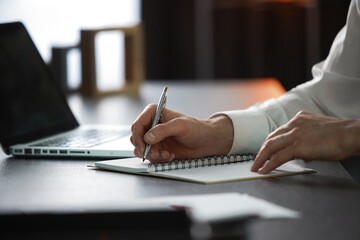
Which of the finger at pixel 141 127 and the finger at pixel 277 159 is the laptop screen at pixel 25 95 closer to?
the finger at pixel 141 127

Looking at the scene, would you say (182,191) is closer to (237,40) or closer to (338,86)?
(338,86)

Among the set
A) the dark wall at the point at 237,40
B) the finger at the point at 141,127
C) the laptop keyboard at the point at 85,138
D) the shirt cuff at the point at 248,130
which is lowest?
the dark wall at the point at 237,40

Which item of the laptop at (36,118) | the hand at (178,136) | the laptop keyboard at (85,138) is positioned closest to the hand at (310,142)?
the hand at (178,136)

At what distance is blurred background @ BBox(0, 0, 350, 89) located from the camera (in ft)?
18.9

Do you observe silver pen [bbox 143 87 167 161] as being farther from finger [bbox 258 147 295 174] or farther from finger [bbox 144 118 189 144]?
finger [bbox 258 147 295 174]

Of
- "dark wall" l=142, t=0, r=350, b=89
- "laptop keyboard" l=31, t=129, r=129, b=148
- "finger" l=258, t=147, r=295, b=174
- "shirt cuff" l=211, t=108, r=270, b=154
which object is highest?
"finger" l=258, t=147, r=295, b=174

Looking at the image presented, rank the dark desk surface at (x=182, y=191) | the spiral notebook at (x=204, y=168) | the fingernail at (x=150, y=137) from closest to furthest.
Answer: the dark desk surface at (x=182, y=191) → the spiral notebook at (x=204, y=168) → the fingernail at (x=150, y=137)

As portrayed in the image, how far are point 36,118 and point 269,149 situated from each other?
651 mm

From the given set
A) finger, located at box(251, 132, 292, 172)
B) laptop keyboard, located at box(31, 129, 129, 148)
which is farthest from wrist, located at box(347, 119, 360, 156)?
laptop keyboard, located at box(31, 129, 129, 148)

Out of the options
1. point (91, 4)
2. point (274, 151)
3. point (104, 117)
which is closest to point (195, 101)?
point (104, 117)

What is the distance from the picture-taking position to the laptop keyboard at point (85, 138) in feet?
5.83

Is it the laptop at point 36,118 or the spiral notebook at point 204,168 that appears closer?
the spiral notebook at point 204,168

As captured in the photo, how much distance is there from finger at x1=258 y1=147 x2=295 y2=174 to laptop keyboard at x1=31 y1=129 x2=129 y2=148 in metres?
0.45

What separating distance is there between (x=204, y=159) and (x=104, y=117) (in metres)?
0.98
